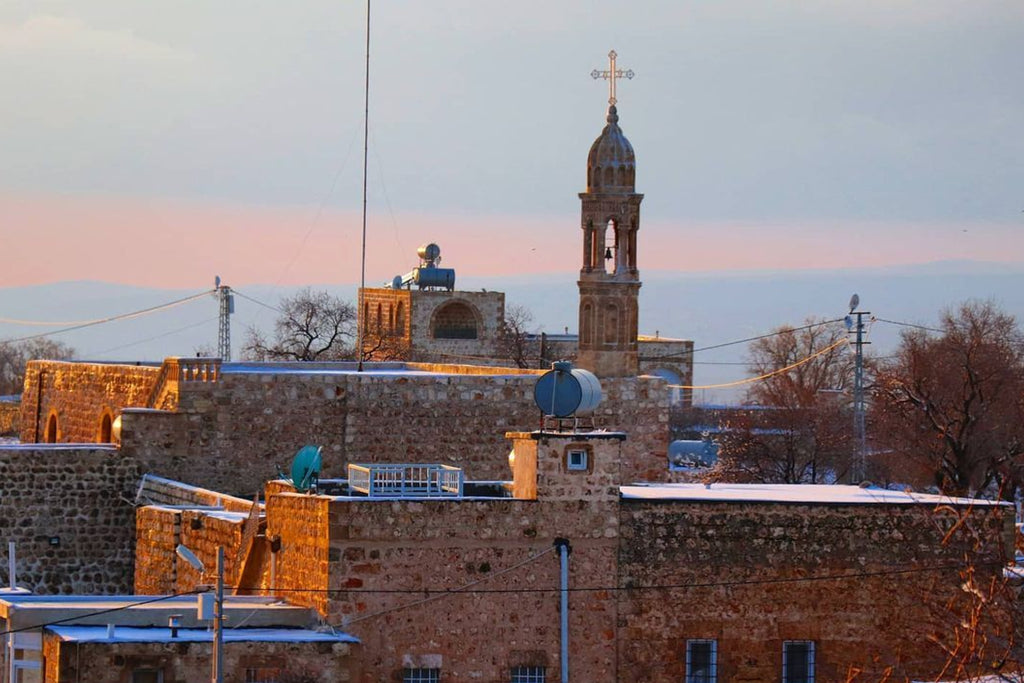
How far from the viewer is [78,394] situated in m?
40.5

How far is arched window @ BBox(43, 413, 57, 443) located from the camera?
1640 inches

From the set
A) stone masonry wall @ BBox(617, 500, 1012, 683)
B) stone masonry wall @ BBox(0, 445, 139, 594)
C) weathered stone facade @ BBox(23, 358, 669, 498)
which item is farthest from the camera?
weathered stone facade @ BBox(23, 358, 669, 498)

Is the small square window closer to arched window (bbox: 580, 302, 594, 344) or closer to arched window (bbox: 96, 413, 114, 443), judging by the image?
arched window (bbox: 96, 413, 114, 443)

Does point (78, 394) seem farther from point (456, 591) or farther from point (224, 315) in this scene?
point (456, 591)

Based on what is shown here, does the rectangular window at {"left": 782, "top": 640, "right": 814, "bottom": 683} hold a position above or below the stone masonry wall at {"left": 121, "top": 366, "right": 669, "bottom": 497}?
below

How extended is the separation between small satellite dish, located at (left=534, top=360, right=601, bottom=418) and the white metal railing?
1.18 meters

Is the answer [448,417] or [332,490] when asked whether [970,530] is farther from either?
[448,417]

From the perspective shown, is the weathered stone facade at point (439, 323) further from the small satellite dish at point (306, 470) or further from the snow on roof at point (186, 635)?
the snow on roof at point (186, 635)

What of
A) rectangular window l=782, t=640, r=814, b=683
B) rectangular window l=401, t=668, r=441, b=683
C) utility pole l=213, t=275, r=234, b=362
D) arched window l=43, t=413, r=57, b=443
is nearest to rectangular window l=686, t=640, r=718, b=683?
rectangular window l=782, t=640, r=814, b=683

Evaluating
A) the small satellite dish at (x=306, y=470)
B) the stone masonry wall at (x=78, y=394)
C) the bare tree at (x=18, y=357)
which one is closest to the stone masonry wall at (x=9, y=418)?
the stone masonry wall at (x=78, y=394)

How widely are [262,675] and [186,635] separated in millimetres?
935

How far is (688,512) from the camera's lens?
2508 centimetres

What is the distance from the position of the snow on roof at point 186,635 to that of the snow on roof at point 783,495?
144 inches

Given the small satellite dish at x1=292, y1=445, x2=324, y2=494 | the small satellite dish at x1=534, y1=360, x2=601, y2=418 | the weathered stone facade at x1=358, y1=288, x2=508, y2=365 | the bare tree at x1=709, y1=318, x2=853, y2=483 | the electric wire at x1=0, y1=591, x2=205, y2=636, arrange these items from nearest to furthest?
the electric wire at x1=0, y1=591, x2=205, y2=636 → the small satellite dish at x1=534, y1=360, x2=601, y2=418 → the small satellite dish at x1=292, y1=445, x2=324, y2=494 → the bare tree at x1=709, y1=318, x2=853, y2=483 → the weathered stone facade at x1=358, y1=288, x2=508, y2=365
